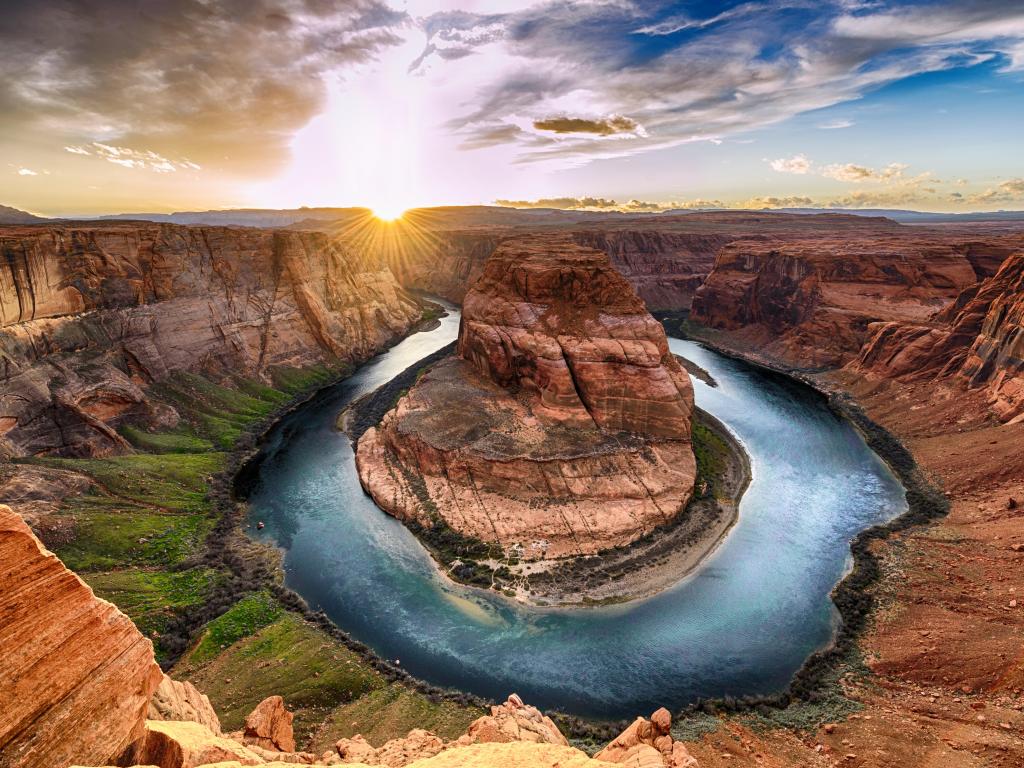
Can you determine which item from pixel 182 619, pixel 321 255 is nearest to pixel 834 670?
pixel 182 619

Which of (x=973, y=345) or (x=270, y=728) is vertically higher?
(x=973, y=345)

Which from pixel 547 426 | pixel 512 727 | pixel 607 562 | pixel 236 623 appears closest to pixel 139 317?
pixel 236 623

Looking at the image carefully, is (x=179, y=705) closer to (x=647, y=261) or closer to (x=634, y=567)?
(x=634, y=567)

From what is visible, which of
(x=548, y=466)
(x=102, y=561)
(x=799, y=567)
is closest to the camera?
(x=102, y=561)

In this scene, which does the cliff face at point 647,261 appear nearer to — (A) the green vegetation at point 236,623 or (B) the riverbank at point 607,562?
(B) the riverbank at point 607,562

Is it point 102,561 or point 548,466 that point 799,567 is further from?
point 102,561

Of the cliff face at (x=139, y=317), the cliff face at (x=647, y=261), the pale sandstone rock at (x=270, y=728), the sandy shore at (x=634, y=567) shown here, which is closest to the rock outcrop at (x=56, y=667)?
the pale sandstone rock at (x=270, y=728)
